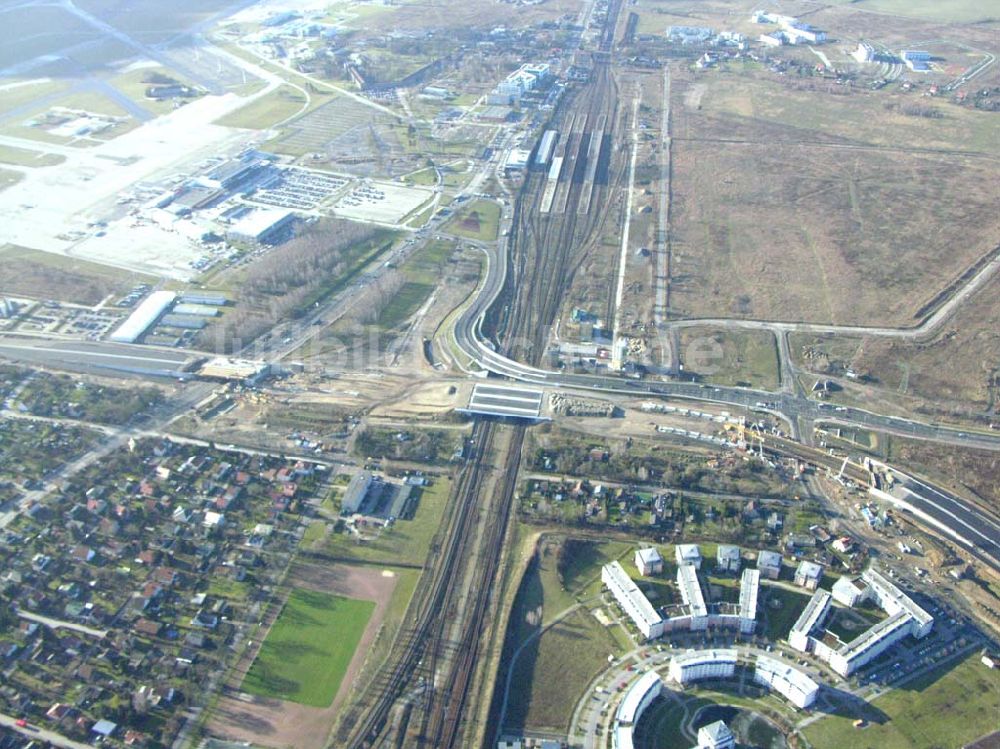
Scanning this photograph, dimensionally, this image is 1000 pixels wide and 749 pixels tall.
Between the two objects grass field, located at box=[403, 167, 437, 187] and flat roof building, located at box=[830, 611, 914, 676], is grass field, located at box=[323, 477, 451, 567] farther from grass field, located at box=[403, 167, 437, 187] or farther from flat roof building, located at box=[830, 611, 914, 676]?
grass field, located at box=[403, 167, 437, 187]

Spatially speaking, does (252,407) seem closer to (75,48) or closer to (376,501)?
(376,501)

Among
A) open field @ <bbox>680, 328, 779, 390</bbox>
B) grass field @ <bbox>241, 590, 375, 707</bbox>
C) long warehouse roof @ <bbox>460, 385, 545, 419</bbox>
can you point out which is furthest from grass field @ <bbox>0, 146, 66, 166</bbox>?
open field @ <bbox>680, 328, 779, 390</bbox>

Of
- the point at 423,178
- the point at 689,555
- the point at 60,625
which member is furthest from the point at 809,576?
the point at 423,178

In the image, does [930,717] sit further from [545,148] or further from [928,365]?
[545,148]

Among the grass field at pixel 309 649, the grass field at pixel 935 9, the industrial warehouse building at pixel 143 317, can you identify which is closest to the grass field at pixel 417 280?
the industrial warehouse building at pixel 143 317

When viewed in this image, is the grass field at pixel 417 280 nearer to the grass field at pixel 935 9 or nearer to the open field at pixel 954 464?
the open field at pixel 954 464
